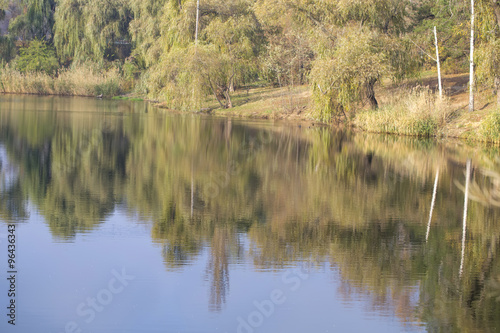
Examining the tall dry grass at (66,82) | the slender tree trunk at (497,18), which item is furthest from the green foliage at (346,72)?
the tall dry grass at (66,82)

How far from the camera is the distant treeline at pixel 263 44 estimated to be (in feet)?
99.0

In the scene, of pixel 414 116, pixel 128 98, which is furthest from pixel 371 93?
pixel 128 98

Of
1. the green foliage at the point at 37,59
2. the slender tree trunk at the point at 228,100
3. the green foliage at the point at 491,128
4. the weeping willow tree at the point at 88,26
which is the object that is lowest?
the green foliage at the point at 491,128

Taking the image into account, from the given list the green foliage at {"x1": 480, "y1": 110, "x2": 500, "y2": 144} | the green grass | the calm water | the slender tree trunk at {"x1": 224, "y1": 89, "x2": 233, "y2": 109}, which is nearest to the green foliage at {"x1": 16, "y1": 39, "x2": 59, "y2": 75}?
the green grass

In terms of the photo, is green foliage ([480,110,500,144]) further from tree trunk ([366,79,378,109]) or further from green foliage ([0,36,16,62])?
green foliage ([0,36,16,62])

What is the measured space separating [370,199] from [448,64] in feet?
87.0

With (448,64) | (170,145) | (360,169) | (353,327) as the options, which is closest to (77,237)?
(353,327)

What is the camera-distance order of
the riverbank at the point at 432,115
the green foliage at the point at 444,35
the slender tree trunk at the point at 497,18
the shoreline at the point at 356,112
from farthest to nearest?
1. the green foliage at the point at 444,35
2. the shoreline at the point at 356,112
3. the slender tree trunk at the point at 497,18
4. the riverbank at the point at 432,115

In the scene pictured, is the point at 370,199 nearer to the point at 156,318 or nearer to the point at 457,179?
the point at 457,179

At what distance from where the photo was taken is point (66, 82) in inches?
2245

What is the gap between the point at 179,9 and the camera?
149 feet

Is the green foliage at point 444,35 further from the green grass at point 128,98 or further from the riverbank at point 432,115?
the green grass at point 128,98

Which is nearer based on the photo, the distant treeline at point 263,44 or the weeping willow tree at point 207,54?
the distant treeline at point 263,44

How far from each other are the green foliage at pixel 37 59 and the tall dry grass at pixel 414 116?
128ft
